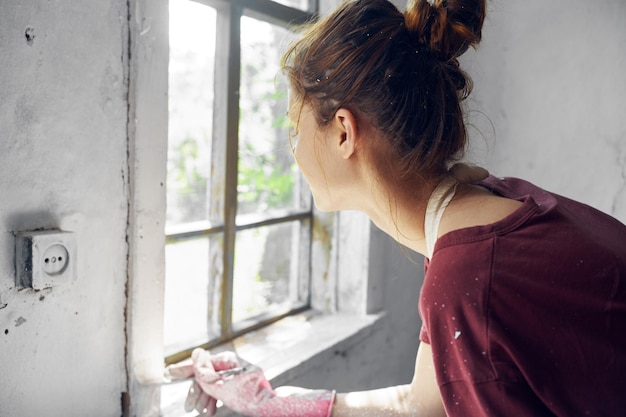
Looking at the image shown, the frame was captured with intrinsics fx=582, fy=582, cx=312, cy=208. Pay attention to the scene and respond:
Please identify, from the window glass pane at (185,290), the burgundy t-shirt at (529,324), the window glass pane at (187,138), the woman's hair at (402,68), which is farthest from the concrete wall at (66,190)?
the window glass pane at (187,138)

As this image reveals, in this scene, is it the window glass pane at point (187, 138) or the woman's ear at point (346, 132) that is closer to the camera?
the woman's ear at point (346, 132)

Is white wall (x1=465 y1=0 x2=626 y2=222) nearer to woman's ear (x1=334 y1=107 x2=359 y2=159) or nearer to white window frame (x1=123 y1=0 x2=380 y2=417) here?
woman's ear (x1=334 y1=107 x2=359 y2=159)

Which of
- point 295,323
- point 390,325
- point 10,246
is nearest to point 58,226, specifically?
point 10,246

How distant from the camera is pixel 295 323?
5.78 ft

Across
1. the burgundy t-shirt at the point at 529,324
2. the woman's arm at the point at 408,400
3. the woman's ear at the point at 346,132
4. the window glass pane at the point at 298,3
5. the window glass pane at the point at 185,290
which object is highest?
the window glass pane at the point at 298,3

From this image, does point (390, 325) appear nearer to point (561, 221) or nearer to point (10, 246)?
point (561, 221)

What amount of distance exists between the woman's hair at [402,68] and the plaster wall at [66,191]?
361 millimetres

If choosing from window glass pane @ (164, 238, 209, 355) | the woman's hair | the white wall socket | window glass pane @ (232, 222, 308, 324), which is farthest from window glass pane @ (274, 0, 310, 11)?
window glass pane @ (164, 238, 209, 355)

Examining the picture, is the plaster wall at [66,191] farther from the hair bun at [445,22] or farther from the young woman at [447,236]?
the hair bun at [445,22]

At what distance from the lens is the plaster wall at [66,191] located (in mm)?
844

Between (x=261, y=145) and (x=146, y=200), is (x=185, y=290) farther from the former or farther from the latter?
(x=146, y=200)

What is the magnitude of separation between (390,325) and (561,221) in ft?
3.81

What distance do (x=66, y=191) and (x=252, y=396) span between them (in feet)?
1.87

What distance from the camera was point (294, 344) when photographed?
5.20ft
